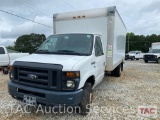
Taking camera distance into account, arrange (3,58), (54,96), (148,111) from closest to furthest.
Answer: (54,96) → (148,111) → (3,58)

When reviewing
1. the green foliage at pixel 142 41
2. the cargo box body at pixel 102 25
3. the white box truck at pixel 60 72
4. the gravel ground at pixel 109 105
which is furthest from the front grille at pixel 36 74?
the green foliage at pixel 142 41

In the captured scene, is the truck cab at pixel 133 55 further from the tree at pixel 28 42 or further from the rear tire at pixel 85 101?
the tree at pixel 28 42

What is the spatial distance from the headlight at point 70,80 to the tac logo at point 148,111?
2.12 meters

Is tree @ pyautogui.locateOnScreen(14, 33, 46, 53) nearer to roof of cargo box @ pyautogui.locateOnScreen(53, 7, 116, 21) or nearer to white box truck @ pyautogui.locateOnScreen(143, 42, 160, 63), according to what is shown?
white box truck @ pyautogui.locateOnScreen(143, 42, 160, 63)

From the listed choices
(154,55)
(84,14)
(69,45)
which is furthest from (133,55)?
(69,45)

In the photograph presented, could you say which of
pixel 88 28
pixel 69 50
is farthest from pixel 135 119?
pixel 88 28

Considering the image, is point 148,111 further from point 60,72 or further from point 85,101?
point 60,72

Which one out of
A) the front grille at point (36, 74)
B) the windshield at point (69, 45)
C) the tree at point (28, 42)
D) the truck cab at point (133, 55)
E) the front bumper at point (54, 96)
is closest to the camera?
the front bumper at point (54, 96)

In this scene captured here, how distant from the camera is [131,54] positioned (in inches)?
1172

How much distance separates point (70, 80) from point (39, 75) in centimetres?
69

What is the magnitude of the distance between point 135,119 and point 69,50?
2.43 metres

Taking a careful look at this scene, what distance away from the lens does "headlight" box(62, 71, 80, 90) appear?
3660mm

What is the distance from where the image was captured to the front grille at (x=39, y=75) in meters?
3.67

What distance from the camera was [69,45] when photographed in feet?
16.5
